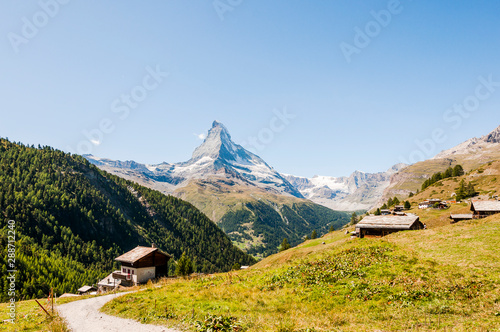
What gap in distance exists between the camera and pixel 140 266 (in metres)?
63.2

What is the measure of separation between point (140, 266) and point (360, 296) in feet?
188

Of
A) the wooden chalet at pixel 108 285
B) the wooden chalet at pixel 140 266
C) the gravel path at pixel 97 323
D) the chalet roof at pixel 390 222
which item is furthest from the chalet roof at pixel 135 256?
the chalet roof at pixel 390 222

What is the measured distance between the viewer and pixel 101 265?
612 ft

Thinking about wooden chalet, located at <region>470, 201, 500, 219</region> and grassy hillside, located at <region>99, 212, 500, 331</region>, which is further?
wooden chalet, located at <region>470, 201, 500, 219</region>

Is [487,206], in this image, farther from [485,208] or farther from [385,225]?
[385,225]

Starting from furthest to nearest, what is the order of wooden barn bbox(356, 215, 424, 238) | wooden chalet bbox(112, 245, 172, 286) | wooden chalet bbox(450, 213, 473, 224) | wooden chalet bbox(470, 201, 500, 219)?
wooden chalet bbox(450, 213, 473, 224), wooden chalet bbox(112, 245, 172, 286), wooden chalet bbox(470, 201, 500, 219), wooden barn bbox(356, 215, 424, 238)

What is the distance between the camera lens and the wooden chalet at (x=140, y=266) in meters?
62.6

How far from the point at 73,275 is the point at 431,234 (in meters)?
172

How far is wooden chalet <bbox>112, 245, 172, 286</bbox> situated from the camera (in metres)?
62.6

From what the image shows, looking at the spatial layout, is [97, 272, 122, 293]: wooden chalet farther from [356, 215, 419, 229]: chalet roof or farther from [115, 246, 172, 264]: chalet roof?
[356, 215, 419, 229]: chalet roof

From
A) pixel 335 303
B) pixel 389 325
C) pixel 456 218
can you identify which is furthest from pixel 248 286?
pixel 456 218

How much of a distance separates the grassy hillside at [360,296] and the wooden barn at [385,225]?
21.8m

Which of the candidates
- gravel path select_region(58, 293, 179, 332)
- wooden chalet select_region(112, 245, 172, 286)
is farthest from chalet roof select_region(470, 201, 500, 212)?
wooden chalet select_region(112, 245, 172, 286)

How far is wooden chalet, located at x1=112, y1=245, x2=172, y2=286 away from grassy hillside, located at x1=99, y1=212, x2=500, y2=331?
38951mm
